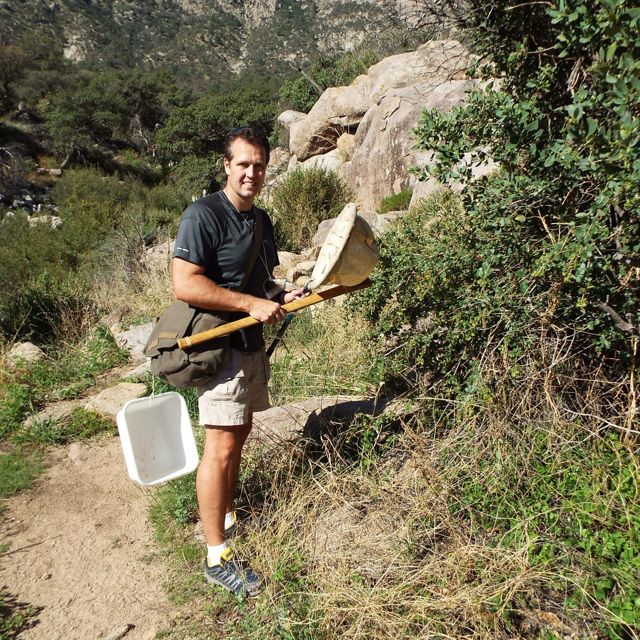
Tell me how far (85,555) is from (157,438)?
856 mm

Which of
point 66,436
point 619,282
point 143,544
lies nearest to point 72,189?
point 66,436

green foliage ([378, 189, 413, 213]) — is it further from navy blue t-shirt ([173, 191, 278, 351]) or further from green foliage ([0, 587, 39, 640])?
green foliage ([0, 587, 39, 640])

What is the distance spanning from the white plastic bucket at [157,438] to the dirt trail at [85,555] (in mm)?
584

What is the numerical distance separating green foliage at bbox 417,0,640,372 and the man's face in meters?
0.93

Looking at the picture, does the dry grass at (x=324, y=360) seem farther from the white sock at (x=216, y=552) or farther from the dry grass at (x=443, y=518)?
the white sock at (x=216, y=552)

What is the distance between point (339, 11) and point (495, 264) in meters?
55.2

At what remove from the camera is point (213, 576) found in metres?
2.23

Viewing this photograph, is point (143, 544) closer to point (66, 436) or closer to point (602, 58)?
point (66, 436)

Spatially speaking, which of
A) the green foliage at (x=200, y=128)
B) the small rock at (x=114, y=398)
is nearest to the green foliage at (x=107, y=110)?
the green foliage at (x=200, y=128)

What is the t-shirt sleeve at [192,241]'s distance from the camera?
2.03m

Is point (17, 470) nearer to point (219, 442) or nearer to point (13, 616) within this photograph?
point (13, 616)

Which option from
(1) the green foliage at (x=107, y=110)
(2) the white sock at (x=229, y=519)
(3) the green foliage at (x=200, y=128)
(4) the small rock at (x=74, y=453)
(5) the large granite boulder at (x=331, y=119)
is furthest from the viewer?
(3) the green foliage at (x=200, y=128)

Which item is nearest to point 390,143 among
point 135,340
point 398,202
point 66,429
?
point 398,202

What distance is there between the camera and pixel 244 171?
2166 millimetres
